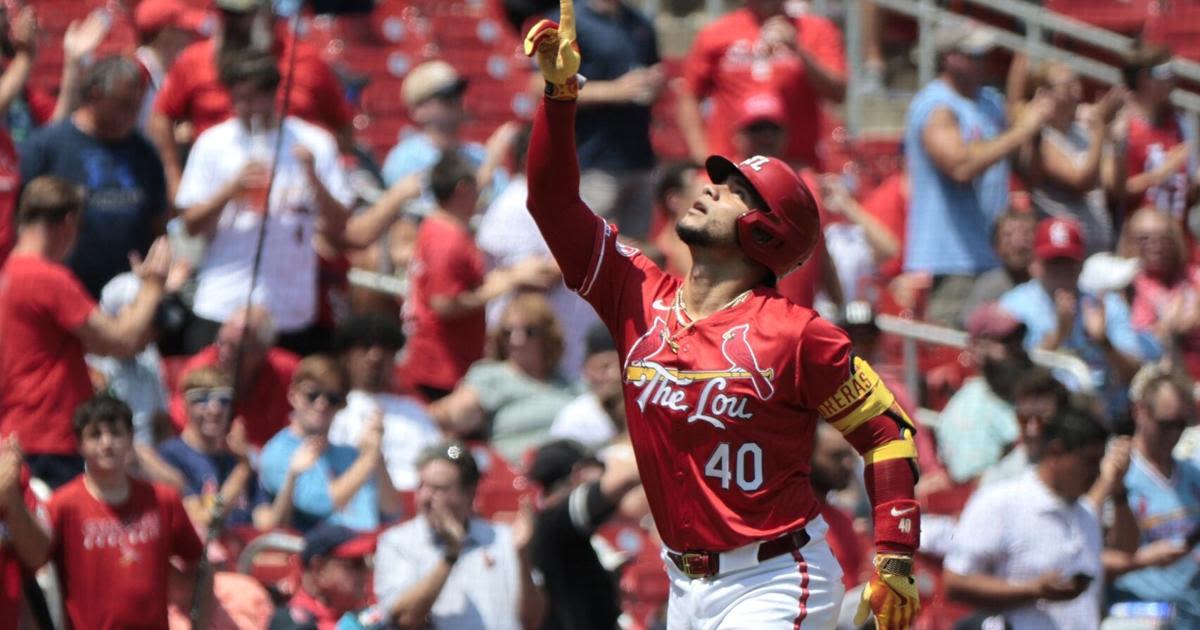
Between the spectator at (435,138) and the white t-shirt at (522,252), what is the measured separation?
21cm

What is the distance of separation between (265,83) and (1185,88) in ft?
21.5

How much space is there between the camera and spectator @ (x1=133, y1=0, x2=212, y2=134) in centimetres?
1084

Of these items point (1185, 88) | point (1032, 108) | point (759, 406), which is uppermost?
point (759, 406)

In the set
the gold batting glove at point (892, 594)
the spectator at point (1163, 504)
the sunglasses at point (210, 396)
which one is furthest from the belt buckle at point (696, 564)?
the spectator at point (1163, 504)

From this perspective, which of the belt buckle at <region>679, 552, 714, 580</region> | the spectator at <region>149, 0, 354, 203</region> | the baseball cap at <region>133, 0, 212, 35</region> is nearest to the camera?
the belt buckle at <region>679, 552, 714, 580</region>

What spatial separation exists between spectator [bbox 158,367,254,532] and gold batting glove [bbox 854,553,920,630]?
332 cm

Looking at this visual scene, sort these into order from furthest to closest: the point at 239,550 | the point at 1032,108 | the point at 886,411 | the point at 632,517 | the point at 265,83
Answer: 1. the point at 1032,108
2. the point at 265,83
3. the point at 632,517
4. the point at 239,550
5. the point at 886,411

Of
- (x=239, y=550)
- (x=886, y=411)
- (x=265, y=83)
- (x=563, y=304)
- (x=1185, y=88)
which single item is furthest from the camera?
(x=1185, y=88)

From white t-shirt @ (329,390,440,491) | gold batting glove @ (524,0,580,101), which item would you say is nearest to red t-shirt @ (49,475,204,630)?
white t-shirt @ (329,390,440,491)

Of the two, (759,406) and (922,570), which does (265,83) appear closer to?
(922,570)

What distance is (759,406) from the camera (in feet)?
19.8

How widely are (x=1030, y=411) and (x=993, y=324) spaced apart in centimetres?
77

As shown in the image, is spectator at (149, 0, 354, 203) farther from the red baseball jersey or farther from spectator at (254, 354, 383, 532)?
the red baseball jersey

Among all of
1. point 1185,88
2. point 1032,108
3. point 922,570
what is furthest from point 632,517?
point 1185,88
